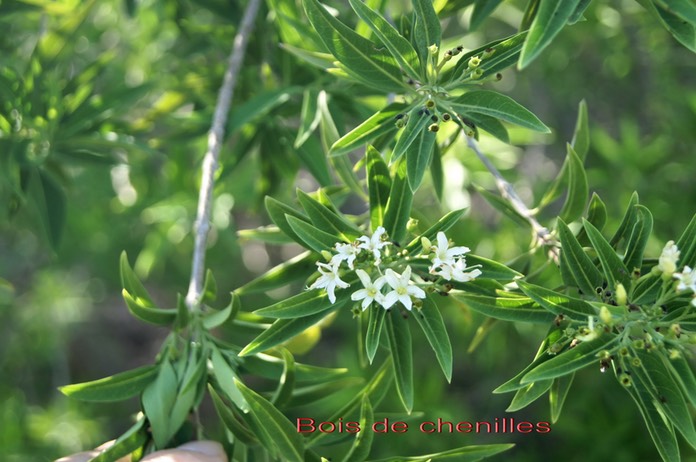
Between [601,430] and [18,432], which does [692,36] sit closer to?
[601,430]

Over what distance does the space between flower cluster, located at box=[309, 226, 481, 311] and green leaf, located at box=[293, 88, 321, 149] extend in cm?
61

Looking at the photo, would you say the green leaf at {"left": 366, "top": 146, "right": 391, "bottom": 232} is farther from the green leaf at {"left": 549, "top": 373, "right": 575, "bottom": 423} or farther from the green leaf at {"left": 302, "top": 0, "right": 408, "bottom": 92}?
the green leaf at {"left": 549, "top": 373, "right": 575, "bottom": 423}

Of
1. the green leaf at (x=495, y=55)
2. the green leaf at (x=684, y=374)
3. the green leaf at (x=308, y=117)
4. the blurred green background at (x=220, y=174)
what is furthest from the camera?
the blurred green background at (x=220, y=174)

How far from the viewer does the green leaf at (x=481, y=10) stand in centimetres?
179

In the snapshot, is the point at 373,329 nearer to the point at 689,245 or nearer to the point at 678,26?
the point at 689,245

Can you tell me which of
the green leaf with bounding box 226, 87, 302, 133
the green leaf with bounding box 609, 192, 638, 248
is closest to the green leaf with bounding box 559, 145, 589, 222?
the green leaf with bounding box 609, 192, 638, 248

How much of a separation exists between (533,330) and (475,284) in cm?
181

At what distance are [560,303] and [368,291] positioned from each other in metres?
0.38

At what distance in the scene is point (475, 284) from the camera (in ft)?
5.06

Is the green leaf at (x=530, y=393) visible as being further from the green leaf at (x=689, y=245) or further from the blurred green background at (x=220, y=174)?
the blurred green background at (x=220, y=174)

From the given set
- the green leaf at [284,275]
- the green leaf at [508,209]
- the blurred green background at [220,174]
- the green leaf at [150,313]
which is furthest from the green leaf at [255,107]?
the green leaf at [508,209]

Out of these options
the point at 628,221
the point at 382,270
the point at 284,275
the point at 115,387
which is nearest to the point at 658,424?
the point at 628,221

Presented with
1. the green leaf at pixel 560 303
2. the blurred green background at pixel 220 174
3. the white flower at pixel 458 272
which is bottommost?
the green leaf at pixel 560 303

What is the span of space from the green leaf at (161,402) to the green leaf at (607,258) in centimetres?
99
